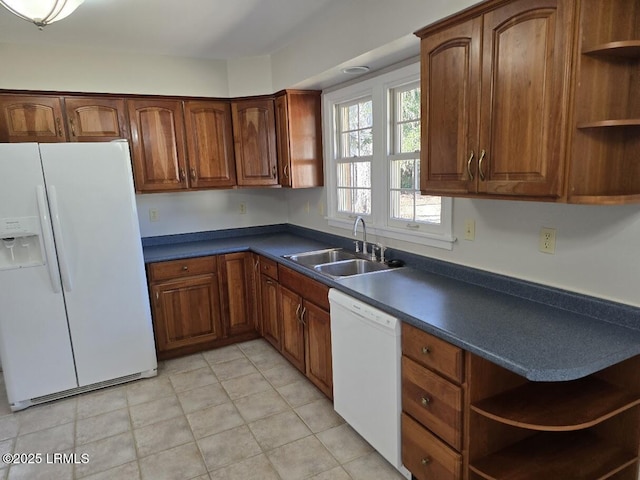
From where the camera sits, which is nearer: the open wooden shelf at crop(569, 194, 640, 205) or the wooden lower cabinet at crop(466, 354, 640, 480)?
the open wooden shelf at crop(569, 194, 640, 205)

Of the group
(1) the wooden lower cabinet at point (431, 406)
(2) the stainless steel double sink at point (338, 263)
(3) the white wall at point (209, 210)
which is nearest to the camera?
(1) the wooden lower cabinet at point (431, 406)

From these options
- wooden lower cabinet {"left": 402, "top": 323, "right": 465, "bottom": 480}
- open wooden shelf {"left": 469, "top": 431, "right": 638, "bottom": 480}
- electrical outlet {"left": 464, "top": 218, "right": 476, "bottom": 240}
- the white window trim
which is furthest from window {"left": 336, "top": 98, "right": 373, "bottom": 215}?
open wooden shelf {"left": 469, "top": 431, "right": 638, "bottom": 480}

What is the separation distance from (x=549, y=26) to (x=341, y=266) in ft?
6.06

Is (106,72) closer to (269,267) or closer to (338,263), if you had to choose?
(269,267)

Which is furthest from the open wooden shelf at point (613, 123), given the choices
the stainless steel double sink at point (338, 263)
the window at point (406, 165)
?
the stainless steel double sink at point (338, 263)

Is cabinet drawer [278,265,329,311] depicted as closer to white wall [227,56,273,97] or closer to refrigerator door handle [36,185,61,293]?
refrigerator door handle [36,185,61,293]

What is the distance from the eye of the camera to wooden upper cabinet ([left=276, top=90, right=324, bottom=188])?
3344mm

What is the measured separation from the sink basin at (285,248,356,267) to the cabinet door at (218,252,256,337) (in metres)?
0.62

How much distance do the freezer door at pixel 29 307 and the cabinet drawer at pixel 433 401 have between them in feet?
7.48

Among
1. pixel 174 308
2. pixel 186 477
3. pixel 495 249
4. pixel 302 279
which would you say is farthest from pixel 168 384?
pixel 495 249

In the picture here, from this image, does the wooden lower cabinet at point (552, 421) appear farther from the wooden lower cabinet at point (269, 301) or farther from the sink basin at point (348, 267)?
the wooden lower cabinet at point (269, 301)

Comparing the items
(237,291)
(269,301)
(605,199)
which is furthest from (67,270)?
(605,199)

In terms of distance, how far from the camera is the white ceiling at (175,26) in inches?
93.6

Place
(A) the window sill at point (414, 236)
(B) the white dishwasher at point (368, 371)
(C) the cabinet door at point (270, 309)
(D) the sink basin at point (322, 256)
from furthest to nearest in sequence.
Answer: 1. (C) the cabinet door at point (270, 309)
2. (D) the sink basin at point (322, 256)
3. (A) the window sill at point (414, 236)
4. (B) the white dishwasher at point (368, 371)
